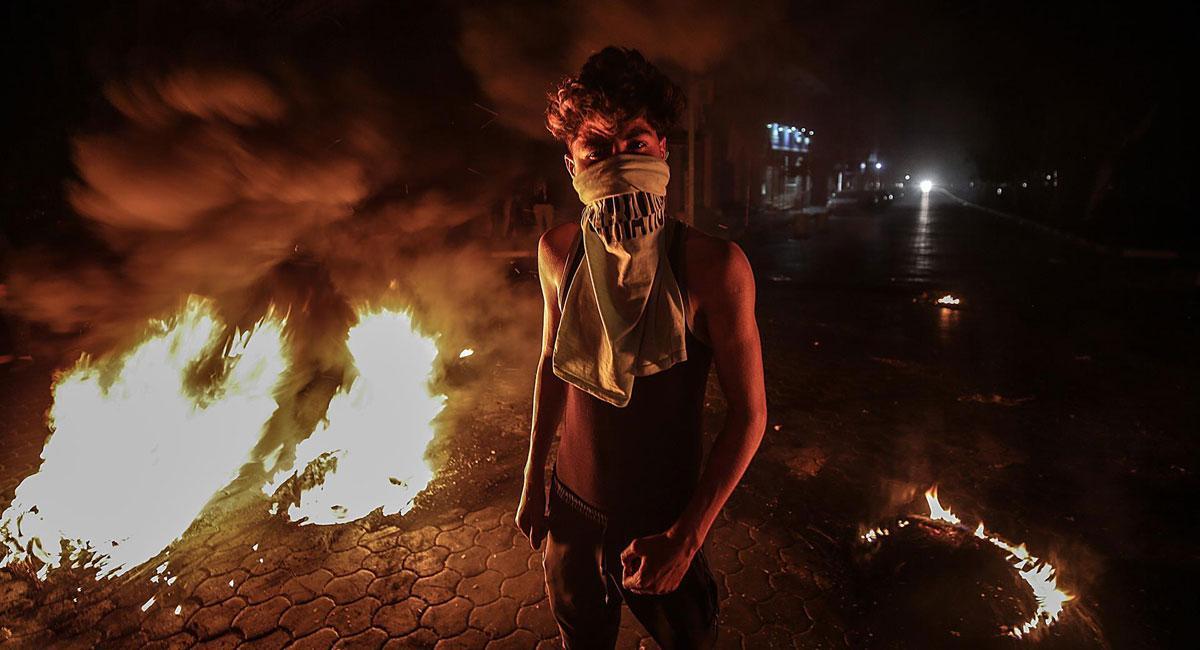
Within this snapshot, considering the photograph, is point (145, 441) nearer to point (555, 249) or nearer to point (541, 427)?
point (541, 427)

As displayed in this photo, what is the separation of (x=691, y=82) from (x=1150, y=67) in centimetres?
1523

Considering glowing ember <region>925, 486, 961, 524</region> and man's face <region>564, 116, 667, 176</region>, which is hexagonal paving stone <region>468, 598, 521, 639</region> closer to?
man's face <region>564, 116, 667, 176</region>

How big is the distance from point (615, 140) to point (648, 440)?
91cm

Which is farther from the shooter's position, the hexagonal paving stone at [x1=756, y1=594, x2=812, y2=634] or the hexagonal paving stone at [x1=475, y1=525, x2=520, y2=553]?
the hexagonal paving stone at [x1=475, y1=525, x2=520, y2=553]

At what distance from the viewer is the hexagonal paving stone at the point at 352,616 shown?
127 inches

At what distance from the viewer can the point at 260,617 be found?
3.30 m

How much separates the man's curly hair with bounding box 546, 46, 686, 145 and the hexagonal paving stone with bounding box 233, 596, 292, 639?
121 inches

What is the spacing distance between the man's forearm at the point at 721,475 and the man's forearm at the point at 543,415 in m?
0.66

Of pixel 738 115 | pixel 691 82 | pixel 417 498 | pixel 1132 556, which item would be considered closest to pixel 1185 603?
pixel 1132 556

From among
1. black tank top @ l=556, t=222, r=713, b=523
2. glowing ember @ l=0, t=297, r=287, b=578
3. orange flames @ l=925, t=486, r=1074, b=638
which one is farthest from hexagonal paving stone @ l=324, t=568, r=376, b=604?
orange flames @ l=925, t=486, r=1074, b=638

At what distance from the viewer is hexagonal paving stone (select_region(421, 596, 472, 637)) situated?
3246 millimetres

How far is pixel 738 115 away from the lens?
29422mm

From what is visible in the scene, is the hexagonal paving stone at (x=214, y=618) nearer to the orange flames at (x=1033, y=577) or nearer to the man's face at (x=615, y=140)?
the man's face at (x=615, y=140)

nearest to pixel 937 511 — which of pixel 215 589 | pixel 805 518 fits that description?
pixel 805 518
